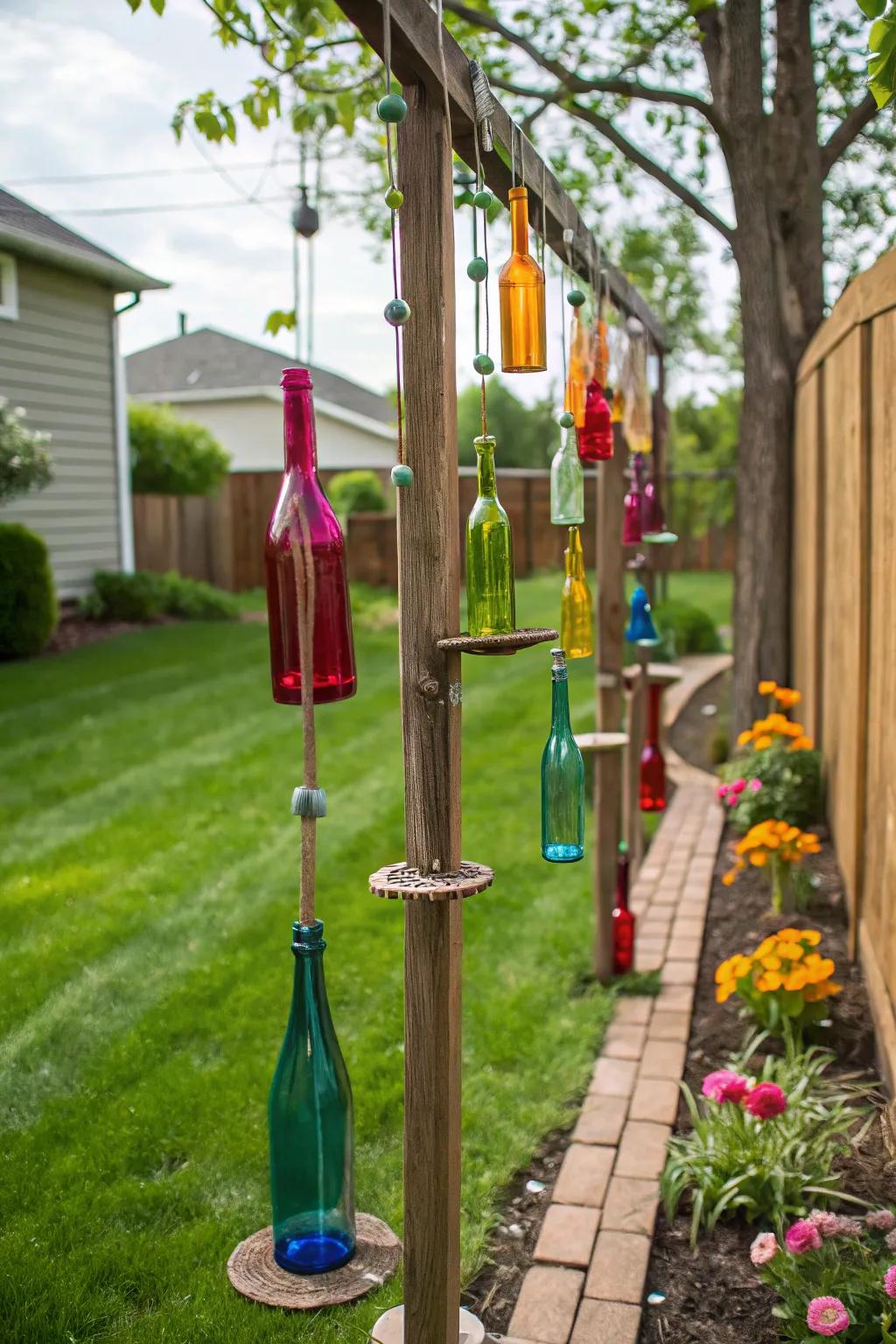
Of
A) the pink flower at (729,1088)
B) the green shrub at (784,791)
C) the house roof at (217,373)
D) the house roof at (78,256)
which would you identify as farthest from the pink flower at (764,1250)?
the house roof at (217,373)

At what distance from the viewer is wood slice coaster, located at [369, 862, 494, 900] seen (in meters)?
1.66

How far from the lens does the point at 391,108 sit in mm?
1528

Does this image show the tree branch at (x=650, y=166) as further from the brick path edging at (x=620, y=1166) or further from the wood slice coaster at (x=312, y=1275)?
the wood slice coaster at (x=312, y=1275)

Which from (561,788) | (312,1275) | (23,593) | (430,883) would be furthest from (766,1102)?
(23,593)

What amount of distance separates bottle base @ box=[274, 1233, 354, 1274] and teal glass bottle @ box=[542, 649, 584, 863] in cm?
78

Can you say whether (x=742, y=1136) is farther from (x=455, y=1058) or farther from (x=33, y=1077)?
(x=33, y=1077)

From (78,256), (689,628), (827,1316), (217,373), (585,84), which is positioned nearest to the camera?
(827,1316)

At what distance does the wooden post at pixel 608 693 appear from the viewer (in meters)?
3.80

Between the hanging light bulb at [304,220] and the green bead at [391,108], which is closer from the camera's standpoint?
the green bead at [391,108]

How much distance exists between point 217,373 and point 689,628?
41.8 feet

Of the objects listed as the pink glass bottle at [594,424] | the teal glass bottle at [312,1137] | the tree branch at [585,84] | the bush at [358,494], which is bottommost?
the teal glass bottle at [312,1137]

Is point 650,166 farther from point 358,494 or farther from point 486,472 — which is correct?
point 358,494

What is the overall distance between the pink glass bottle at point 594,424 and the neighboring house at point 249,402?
16.4 meters

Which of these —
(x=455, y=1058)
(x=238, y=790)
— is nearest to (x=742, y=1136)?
(x=455, y=1058)
